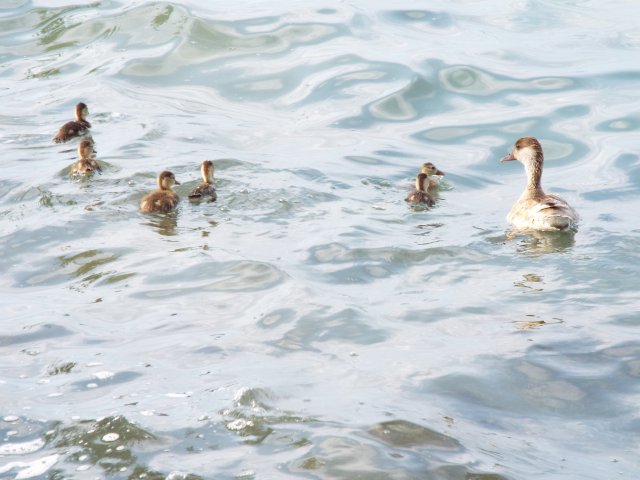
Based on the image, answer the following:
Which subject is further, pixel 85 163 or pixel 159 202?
pixel 85 163

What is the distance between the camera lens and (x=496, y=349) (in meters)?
7.71

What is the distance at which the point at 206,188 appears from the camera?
1117cm

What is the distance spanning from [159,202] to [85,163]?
1.37 metres

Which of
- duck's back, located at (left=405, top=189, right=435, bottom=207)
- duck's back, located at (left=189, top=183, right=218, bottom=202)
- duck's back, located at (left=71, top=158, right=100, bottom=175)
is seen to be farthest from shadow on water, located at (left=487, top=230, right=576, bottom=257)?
duck's back, located at (left=71, top=158, right=100, bottom=175)

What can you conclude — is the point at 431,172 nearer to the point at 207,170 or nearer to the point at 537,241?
the point at 537,241

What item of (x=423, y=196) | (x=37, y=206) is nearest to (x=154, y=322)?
(x=37, y=206)

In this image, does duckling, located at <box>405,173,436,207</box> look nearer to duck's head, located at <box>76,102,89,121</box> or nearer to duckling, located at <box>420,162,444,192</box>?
duckling, located at <box>420,162,444,192</box>

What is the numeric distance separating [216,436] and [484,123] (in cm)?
947

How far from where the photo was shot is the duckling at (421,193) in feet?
37.0

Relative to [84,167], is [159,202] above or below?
below

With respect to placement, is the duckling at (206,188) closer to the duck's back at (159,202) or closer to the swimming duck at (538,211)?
the duck's back at (159,202)

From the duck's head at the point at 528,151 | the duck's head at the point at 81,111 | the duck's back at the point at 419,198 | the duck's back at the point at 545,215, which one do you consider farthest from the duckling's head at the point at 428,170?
the duck's head at the point at 81,111

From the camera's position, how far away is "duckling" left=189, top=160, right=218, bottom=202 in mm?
11148

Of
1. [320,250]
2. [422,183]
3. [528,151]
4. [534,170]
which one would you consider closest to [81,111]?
[422,183]
